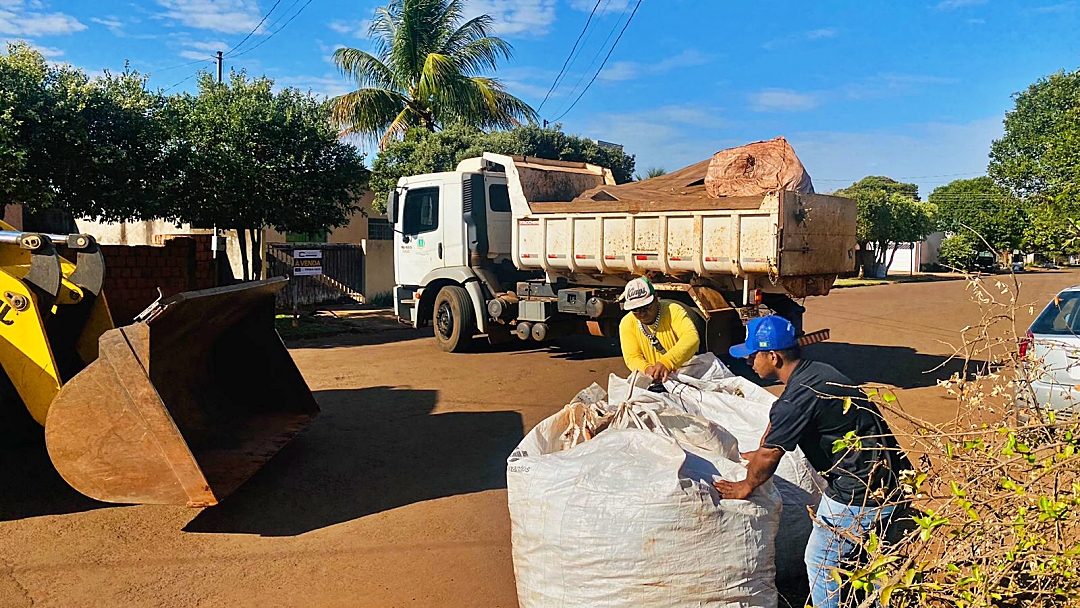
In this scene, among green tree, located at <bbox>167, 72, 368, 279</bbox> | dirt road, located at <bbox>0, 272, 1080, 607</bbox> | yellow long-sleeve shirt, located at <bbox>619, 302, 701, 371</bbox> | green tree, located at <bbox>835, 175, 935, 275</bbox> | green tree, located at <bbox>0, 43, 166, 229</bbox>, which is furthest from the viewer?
green tree, located at <bbox>835, 175, 935, 275</bbox>

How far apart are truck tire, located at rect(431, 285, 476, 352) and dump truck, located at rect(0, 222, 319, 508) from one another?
494cm

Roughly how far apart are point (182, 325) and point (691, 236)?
18.0 ft

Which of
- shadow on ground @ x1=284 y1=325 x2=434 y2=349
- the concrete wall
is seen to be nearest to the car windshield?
shadow on ground @ x1=284 y1=325 x2=434 y2=349

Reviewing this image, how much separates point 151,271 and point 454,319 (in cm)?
399

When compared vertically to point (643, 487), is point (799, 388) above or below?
above

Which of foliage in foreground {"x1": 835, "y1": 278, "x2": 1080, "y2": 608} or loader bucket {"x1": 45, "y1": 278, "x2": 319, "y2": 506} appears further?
loader bucket {"x1": 45, "y1": 278, "x2": 319, "y2": 506}

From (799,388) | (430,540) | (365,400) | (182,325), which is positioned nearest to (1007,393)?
(799,388)

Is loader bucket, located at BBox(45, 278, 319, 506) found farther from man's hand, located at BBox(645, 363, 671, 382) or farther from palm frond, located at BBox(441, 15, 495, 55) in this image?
palm frond, located at BBox(441, 15, 495, 55)

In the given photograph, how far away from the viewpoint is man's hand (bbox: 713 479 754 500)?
10.6ft

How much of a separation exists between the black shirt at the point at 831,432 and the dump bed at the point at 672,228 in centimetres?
529

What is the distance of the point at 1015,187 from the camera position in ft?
46.1

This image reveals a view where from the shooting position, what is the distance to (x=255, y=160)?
14.1 meters

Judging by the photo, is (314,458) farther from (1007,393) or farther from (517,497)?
(1007,393)

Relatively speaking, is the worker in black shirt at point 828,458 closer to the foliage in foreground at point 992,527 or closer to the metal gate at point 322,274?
the foliage in foreground at point 992,527
